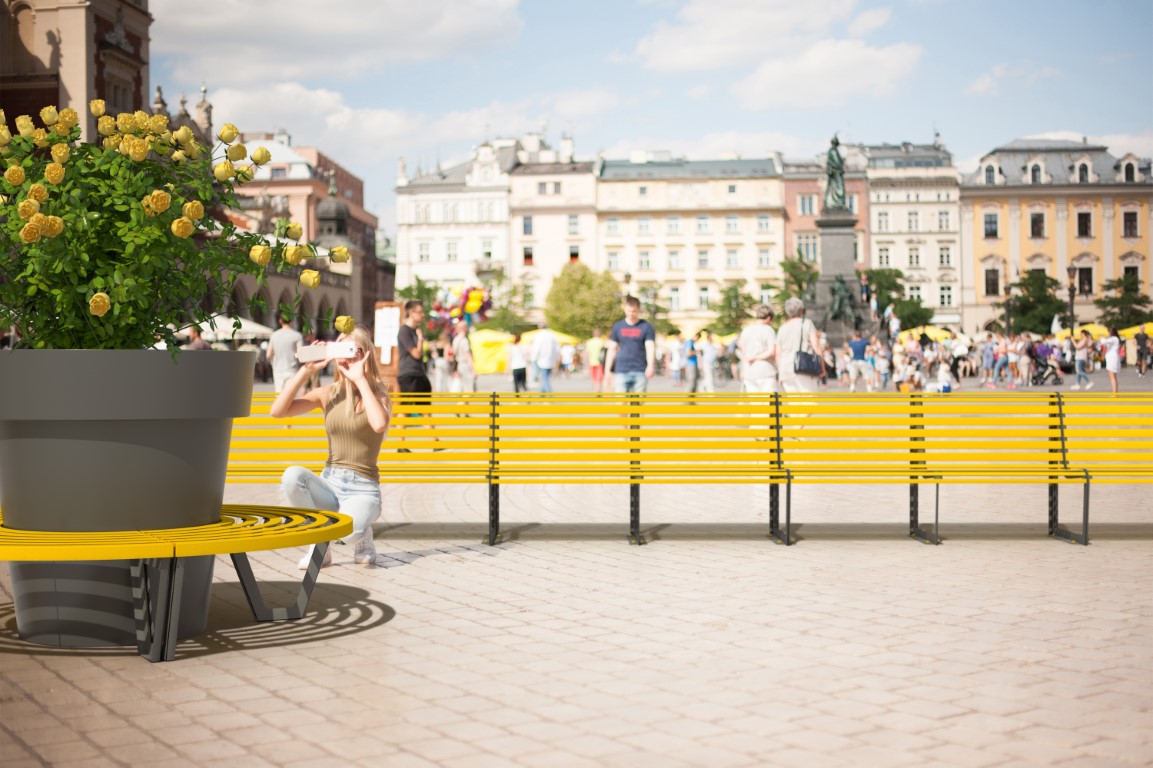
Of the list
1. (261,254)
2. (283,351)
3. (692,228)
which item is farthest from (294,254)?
(692,228)

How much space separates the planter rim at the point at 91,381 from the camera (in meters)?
5.40

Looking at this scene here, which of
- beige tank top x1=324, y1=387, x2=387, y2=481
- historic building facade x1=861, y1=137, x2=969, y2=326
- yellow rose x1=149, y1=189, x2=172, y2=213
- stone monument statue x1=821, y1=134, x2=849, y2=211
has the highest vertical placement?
historic building facade x1=861, y1=137, x2=969, y2=326

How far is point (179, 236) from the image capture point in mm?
5477

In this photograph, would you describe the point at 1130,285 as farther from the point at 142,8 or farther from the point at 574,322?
the point at 142,8

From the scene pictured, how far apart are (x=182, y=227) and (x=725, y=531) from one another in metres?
5.16

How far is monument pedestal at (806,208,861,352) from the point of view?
44000mm

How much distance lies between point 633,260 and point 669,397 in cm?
10710

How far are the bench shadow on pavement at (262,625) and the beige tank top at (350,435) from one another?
2.56 feet

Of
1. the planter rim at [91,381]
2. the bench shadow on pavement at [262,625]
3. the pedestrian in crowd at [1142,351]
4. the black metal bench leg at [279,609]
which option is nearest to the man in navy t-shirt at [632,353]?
the bench shadow on pavement at [262,625]

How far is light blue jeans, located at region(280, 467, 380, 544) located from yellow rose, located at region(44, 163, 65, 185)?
2743 mm

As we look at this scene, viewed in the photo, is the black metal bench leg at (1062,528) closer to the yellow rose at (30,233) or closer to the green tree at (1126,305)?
the yellow rose at (30,233)

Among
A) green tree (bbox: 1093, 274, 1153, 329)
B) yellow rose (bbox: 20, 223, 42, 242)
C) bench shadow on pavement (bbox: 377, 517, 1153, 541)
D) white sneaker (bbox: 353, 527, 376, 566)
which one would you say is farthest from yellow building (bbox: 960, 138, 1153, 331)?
yellow rose (bbox: 20, 223, 42, 242)

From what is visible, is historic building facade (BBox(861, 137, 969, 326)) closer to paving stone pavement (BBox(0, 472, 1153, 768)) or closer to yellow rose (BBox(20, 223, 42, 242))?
paving stone pavement (BBox(0, 472, 1153, 768))

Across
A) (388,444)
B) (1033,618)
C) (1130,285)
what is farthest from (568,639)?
(1130,285)
